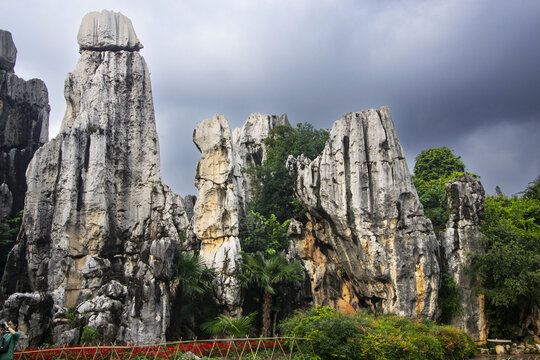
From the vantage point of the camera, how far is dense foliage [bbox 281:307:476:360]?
45.4 ft

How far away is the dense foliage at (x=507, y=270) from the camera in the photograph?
18.7 meters

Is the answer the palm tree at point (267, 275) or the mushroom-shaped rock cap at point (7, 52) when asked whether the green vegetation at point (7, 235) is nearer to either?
the mushroom-shaped rock cap at point (7, 52)

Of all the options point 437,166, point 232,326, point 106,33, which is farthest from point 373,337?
point 437,166

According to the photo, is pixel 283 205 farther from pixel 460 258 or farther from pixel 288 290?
pixel 460 258

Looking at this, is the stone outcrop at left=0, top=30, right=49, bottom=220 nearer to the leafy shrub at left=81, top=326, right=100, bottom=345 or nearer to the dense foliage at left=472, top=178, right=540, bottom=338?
the leafy shrub at left=81, top=326, right=100, bottom=345

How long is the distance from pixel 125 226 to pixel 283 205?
8890 mm

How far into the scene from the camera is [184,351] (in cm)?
1385

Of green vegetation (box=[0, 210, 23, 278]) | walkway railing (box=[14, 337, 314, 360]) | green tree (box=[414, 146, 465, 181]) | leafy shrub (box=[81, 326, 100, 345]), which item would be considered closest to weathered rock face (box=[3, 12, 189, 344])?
leafy shrub (box=[81, 326, 100, 345])

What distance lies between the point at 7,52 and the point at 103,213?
16.4 meters

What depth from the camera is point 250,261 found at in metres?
19.3

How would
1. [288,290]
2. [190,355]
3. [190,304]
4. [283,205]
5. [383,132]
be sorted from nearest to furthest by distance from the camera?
1. [190,355]
2. [190,304]
3. [288,290]
4. [383,132]
5. [283,205]

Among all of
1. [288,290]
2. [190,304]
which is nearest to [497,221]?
[288,290]

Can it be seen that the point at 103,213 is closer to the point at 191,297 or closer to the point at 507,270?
the point at 191,297

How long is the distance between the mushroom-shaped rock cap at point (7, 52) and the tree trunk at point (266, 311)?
77.8 ft
